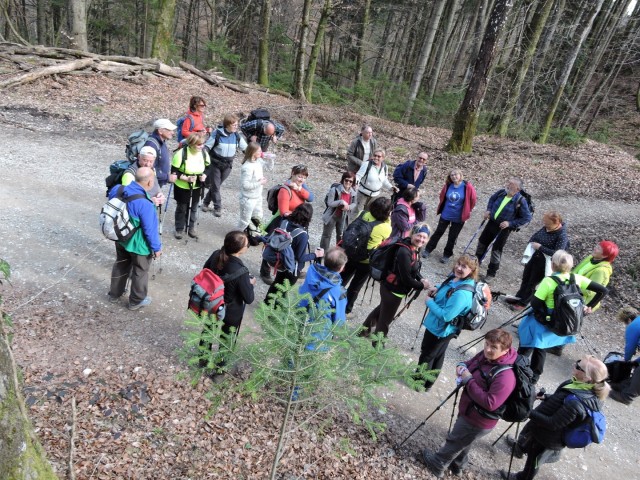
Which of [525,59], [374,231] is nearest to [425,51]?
[525,59]

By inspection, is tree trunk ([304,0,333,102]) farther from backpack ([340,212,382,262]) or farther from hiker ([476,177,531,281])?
backpack ([340,212,382,262])

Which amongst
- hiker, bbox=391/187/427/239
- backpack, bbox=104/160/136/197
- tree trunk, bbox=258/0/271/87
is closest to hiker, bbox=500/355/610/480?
hiker, bbox=391/187/427/239

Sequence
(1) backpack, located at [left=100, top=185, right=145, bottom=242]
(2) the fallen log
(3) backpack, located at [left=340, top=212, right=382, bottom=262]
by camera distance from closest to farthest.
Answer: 1. (1) backpack, located at [left=100, top=185, right=145, bottom=242]
2. (3) backpack, located at [left=340, top=212, right=382, bottom=262]
3. (2) the fallen log

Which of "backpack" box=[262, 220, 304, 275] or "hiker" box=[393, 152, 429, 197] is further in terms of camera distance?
"hiker" box=[393, 152, 429, 197]

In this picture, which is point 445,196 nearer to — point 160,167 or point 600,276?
point 600,276

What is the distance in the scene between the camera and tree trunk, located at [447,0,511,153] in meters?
11.2

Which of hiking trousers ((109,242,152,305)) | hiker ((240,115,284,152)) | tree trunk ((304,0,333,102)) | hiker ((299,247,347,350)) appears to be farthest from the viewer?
tree trunk ((304,0,333,102))

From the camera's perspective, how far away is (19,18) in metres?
23.6

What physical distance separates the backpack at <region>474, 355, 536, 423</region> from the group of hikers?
0.03 m

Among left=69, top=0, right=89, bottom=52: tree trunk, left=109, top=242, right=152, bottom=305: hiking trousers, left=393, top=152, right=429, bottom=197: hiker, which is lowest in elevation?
left=109, top=242, right=152, bottom=305: hiking trousers

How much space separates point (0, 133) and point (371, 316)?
993 centimetres

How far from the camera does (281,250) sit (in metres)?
5.24

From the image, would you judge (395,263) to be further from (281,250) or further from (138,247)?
(138,247)

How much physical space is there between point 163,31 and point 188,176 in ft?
40.3
